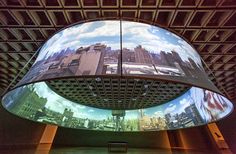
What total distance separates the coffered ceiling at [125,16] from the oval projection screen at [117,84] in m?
0.48

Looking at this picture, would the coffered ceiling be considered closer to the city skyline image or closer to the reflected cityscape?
the city skyline image

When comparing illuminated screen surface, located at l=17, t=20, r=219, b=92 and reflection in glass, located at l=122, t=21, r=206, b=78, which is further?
reflection in glass, located at l=122, t=21, r=206, b=78

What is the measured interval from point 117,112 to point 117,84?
5.39ft

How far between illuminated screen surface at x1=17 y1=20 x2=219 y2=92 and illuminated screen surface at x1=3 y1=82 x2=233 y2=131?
1.85 meters

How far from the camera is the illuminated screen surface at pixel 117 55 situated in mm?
5598

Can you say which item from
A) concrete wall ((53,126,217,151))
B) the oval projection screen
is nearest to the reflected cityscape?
the oval projection screen

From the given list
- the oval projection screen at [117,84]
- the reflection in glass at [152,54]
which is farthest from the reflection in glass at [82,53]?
the reflection in glass at [152,54]

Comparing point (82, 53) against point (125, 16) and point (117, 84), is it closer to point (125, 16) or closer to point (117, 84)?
point (125, 16)

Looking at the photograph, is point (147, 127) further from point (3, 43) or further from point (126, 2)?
point (3, 43)

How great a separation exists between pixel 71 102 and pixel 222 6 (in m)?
8.97

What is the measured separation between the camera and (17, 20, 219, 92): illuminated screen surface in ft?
18.4

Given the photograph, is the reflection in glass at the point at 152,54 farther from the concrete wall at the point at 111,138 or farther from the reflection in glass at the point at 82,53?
the concrete wall at the point at 111,138

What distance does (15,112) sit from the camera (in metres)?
7.84

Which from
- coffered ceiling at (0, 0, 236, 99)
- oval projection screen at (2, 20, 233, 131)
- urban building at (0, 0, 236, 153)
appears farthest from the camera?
coffered ceiling at (0, 0, 236, 99)
